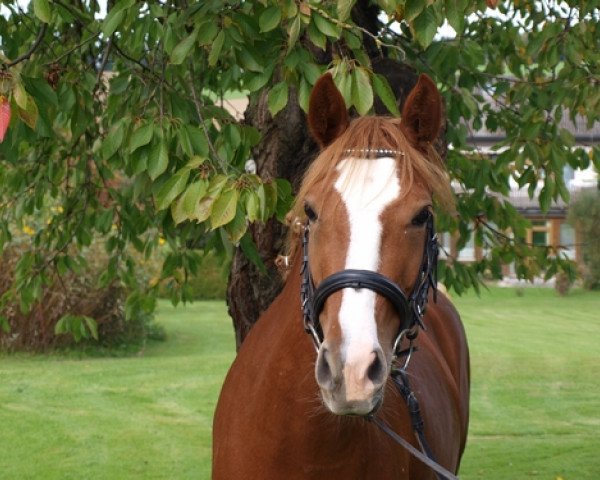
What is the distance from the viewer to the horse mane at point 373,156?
111 inches

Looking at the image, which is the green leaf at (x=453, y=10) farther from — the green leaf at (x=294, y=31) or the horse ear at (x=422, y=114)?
the horse ear at (x=422, y=114)

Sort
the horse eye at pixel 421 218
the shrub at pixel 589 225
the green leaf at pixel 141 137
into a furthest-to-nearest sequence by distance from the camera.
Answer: the shrub at pixel 589 225
the green leaf at pixel 141 137
the horse eye at pixel 421 218

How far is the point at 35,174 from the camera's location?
6.59 meters

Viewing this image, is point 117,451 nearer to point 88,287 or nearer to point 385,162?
point 88,287

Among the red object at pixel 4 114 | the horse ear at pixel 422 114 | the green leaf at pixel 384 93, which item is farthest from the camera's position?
the green leaf at pixel 384 93

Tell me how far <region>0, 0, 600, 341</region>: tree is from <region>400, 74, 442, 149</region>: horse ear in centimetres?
56

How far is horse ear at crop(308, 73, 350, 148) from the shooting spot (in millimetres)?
2975

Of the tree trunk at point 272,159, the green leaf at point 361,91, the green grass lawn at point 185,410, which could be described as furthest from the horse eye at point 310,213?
the green grass lawn at point 185,410

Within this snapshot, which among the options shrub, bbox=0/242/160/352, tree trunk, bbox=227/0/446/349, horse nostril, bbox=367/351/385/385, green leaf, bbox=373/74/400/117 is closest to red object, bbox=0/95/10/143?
green leaf, bbox=373/74/400/117

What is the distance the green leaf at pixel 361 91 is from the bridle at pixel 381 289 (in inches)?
29.8

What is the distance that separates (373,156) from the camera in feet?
9.29

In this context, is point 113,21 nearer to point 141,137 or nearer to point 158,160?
point 141,137

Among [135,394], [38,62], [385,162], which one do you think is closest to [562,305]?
[135,394]

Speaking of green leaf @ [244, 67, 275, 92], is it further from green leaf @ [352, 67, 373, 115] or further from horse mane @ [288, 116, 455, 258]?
horse mane @ [288, 116, 455, 258]
